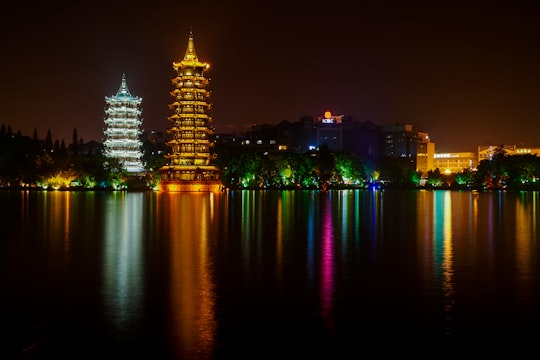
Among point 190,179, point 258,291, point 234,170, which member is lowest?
point 258,291

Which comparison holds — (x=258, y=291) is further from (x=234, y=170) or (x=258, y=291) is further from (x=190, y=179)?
(x=234, y=170)

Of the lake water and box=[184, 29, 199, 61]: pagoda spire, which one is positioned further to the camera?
box=[184, 29, 199, 61]: pagoda spire

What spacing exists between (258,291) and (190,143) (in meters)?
82.7

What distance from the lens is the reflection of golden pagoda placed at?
3957 inches

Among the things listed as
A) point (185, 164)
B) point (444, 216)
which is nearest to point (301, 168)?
point (185, 164)

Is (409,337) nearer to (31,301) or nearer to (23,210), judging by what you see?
(31,301)

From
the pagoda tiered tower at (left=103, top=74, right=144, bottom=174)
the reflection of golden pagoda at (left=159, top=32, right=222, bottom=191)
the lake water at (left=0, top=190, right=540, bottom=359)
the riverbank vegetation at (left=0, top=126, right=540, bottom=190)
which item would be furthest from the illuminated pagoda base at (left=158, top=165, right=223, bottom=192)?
the lake water at (left=0, top=190, right=540, bottom=359)

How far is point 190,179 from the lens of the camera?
331 ft

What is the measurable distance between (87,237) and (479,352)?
22.6 meters

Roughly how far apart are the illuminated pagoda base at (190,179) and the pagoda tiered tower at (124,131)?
20.0m

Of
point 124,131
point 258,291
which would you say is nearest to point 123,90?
point 124,131

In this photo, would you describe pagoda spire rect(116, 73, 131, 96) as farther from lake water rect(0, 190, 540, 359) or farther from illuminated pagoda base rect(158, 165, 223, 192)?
lake water rect(0, 190, 540, 359)

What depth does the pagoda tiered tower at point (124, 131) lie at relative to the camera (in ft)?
393

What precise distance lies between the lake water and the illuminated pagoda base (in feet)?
210
